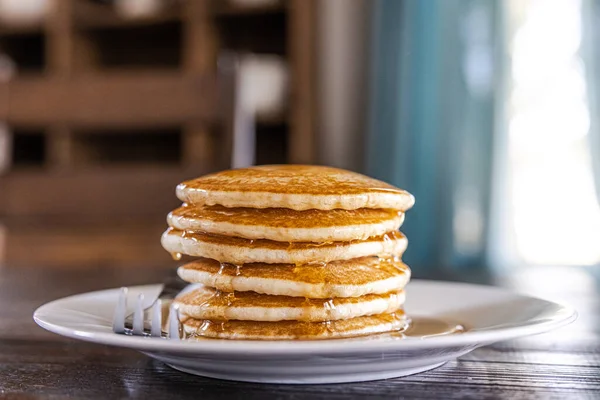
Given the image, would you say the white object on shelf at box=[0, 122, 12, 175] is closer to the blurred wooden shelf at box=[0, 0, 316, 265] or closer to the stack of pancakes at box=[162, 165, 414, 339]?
the blurred wooden shelf at box=[0, 0, 316, 265]

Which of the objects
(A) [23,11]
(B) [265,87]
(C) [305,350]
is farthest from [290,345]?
(A) [23,11]

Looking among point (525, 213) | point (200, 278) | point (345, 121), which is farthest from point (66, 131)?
point (200, 278)

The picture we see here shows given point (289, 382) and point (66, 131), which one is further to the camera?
point (66, 131)

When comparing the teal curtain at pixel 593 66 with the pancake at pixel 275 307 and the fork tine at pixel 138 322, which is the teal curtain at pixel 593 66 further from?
the fork tine at pixel 138 322

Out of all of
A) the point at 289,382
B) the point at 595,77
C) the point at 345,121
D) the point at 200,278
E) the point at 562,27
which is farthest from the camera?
the point at 345,121

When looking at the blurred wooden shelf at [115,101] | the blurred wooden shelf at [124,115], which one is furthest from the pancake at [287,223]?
the blurred wooden shelf at [115,101]

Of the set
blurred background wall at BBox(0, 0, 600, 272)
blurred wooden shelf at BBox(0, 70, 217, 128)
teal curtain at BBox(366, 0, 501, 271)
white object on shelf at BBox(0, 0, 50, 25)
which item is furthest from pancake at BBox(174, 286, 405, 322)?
white object on shelf at BBox(0, 0, 50, 25)

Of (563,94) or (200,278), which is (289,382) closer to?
(200,278)
